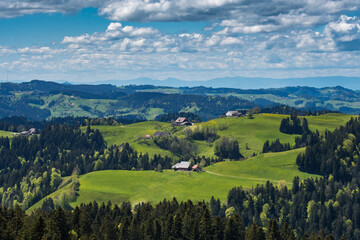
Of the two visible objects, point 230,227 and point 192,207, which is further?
point 192,207

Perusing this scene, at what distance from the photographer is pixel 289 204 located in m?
187

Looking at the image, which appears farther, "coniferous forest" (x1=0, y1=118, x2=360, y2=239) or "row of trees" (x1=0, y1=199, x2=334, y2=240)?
"row of trees" (x1=0, y1=199, x2=334, y2=240)

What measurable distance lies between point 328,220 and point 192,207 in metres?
85.5

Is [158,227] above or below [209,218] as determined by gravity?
below

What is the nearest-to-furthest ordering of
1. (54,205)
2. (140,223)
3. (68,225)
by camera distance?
1. (68,225)
2. (140,223)
3. (54,205)

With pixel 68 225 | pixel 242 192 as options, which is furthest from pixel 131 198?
pixel 68 225

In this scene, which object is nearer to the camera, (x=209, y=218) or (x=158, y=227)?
(x=209, y=218)

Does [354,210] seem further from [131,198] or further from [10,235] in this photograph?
[10,235]

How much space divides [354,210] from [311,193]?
1981 cm

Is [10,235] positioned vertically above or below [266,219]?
above

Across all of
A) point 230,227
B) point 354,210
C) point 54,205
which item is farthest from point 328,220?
point 54,205

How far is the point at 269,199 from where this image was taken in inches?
7416

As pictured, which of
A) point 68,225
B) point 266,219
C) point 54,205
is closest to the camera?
point 68,225

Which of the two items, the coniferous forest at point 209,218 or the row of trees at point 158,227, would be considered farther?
the row of trees at point 158,227
